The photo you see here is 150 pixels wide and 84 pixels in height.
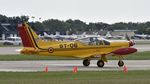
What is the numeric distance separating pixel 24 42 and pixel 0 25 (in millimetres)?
118331

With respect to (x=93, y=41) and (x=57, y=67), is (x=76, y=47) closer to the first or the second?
(x=93, y=41)

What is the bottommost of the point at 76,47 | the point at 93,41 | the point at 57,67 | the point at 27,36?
the point at 57,67

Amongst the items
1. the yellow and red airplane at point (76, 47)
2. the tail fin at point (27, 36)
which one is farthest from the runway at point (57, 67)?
the tail fin at point (27, 36)

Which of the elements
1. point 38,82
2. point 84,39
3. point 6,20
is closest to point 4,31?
point 6,20

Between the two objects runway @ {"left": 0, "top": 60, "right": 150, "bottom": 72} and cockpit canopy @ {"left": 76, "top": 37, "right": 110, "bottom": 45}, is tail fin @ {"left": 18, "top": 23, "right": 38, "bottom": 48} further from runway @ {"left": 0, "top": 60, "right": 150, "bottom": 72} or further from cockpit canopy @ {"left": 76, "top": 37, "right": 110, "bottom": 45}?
cockpit canopy @ {"left": 76, "top": 37, "right": 110, "bottom": 45}

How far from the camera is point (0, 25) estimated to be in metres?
155

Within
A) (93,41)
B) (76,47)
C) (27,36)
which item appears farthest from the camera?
(93,41)

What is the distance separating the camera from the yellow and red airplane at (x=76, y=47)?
3816 cm

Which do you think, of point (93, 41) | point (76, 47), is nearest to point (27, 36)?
point (76, 47)

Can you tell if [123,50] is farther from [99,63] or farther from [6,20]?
[6,20]

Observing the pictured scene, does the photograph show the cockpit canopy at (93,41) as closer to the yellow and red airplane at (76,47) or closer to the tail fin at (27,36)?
the yellow and red airplane at (76,47)

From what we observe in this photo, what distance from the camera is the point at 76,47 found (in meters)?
38.9

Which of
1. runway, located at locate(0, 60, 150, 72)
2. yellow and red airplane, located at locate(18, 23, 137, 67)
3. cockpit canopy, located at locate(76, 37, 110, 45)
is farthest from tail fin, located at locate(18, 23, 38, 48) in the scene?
cockpit canopy, located at locate(76, 37, 110, 45)

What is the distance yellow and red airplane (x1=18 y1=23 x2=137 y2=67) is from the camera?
1502 inches
